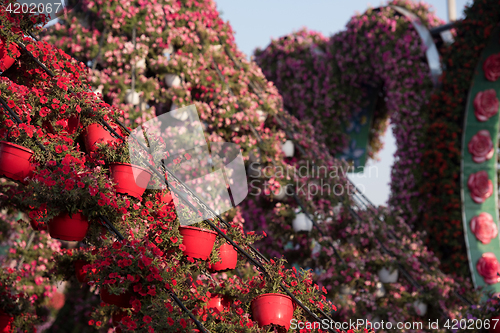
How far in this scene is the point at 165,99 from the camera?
5.16 metres

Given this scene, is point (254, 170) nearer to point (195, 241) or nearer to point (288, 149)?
point (288, 149)

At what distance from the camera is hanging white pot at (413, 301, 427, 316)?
4.95 metres

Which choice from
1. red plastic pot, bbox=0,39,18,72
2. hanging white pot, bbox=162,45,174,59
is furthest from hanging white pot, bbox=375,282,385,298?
red plastic pot, bbox=0,39,18,72

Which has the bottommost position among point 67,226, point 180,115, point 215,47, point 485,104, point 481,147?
point 67,226

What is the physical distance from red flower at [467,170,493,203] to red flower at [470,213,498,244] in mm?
324

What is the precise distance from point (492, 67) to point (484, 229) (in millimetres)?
2606

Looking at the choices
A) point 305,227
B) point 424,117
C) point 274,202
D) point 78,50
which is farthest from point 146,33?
point 424,117

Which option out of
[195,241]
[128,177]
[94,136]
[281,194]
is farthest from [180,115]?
[195,241]

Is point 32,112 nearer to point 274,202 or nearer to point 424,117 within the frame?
point 274,202

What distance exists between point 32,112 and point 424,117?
21.6ft

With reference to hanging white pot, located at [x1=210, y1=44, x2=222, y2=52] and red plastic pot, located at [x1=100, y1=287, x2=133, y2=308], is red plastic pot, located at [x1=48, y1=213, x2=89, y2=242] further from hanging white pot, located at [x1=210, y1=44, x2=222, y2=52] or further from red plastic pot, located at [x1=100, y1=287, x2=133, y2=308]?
hanging white pot, located at [x1=210, y1=44, x2=222, y2=52]

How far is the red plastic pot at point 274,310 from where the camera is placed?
8.63ft

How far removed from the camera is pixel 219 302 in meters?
3.25

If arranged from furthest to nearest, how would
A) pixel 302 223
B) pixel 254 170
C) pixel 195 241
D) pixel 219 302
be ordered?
pixel 254 170
pixel 302 223
pixel 219 302
pixel 195 241
